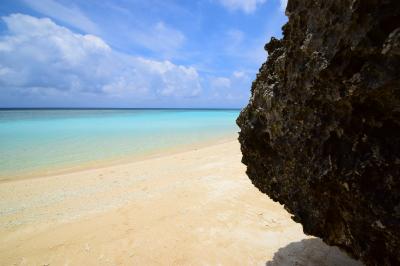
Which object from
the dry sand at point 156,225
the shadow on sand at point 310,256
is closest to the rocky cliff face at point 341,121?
the shadow on sand at point 310,256

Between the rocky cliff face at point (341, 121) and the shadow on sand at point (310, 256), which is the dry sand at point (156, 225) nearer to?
the shadow on sand at point (310, 256)

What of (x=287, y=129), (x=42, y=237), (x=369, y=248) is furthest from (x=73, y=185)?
(x=369, y=248)

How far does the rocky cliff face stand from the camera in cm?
217

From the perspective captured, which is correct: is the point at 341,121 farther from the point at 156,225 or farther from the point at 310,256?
the point at 156,225

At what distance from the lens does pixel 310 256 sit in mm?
4211

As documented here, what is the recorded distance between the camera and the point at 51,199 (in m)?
8.52

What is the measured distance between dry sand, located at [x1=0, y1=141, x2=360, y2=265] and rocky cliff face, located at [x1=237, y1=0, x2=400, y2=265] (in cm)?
163

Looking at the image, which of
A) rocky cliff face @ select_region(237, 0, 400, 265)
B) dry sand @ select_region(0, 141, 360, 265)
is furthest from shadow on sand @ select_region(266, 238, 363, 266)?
rocky cliff face @ select_region(237, 0, 400, 265)

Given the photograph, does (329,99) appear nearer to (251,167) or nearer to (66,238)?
(251,167)

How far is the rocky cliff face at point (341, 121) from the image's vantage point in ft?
7.12

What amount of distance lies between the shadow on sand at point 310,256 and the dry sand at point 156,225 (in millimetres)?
13

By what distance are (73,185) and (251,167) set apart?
8.01 metres

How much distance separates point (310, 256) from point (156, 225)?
3042 millimetres

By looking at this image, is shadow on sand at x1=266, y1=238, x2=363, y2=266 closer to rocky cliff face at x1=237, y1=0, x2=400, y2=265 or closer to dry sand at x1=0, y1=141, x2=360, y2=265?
dry sand at x1=0, y1=141, x2=360, y2=265
